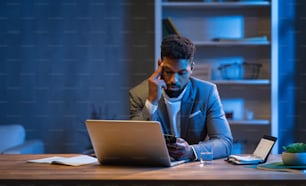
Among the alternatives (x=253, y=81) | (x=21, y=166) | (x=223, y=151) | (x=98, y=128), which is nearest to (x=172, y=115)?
(x=223, y=151)

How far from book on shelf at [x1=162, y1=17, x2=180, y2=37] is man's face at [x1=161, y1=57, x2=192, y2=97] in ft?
5.24

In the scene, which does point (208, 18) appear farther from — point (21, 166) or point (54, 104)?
point (21, 166)

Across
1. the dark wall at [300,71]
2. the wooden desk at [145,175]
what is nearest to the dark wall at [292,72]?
the dark wall at [300,71]

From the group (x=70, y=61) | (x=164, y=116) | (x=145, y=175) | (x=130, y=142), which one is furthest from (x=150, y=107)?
(x=70, y=61)

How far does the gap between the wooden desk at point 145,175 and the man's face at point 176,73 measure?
21.0 inches

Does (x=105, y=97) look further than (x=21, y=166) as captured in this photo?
Yes

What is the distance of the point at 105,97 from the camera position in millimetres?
4309

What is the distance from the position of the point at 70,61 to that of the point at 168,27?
2.92 ft

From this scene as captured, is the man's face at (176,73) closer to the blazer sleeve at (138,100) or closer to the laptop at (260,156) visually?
the blazer sleeve at (138,100)

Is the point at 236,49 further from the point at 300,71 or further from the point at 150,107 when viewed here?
the point at 150,107

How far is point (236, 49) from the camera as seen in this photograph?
416cm

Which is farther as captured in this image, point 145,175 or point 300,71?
point 300,71

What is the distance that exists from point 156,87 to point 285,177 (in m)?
0.87

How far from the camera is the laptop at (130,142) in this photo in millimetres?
1808
